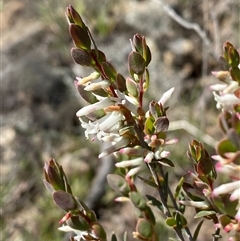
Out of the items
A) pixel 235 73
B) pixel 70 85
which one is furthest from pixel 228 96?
pixel 70 85

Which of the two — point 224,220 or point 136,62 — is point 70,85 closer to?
point 136,62

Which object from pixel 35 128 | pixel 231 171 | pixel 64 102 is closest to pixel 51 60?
pixel 64 102

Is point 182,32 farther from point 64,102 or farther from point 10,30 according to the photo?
point 10,30

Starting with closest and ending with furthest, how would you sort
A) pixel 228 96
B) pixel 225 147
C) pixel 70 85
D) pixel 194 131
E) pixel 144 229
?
pixel 225 147, pixel 228 96, pixel 144 229, pixel 194 131, pixel 70 85

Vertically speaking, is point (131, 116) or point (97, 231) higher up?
point (131, 116)

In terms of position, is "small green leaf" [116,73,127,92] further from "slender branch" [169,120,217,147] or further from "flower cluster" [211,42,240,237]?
"slender branch" [169,120,217,147]

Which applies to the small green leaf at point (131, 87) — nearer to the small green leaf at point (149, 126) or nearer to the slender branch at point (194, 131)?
the small green leaf at point (149, 126)

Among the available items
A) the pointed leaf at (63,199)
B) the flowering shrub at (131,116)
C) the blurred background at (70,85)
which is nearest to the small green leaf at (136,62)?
the flowering shrub at (131,116)
